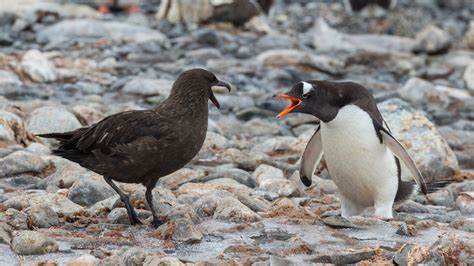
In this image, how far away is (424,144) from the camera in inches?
310

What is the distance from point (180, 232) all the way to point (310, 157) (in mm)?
2041

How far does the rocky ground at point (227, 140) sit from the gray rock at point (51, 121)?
2 cm

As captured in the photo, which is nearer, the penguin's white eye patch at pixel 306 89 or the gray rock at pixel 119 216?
the gray rock at pixel 119 216

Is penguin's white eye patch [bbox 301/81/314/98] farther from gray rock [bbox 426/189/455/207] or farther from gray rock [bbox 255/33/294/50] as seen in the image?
gray rock [bbox 255/33/294/50]

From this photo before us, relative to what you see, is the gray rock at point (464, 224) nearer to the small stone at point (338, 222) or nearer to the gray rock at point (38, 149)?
the small stone at point (338, 222)

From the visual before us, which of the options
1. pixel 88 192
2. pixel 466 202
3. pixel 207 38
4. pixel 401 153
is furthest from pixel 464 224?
pixel 207 38

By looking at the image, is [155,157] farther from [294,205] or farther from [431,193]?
[431,193]

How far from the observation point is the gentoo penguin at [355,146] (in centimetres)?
619

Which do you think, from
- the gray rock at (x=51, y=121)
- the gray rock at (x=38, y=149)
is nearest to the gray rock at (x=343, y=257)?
the gray rock at (x=38, y=149)

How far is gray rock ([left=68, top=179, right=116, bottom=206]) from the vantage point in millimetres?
5848

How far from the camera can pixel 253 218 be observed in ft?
17.8

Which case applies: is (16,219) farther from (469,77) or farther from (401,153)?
(469,77)

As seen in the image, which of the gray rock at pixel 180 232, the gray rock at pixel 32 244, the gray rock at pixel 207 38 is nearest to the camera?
the gray rock at pixel 32 244

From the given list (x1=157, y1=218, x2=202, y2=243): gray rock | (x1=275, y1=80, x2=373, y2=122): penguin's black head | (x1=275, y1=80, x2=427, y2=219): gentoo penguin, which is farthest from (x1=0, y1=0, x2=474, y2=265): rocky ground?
(x1=275, y1=80, x2=373, y2=122): penguin's black head
